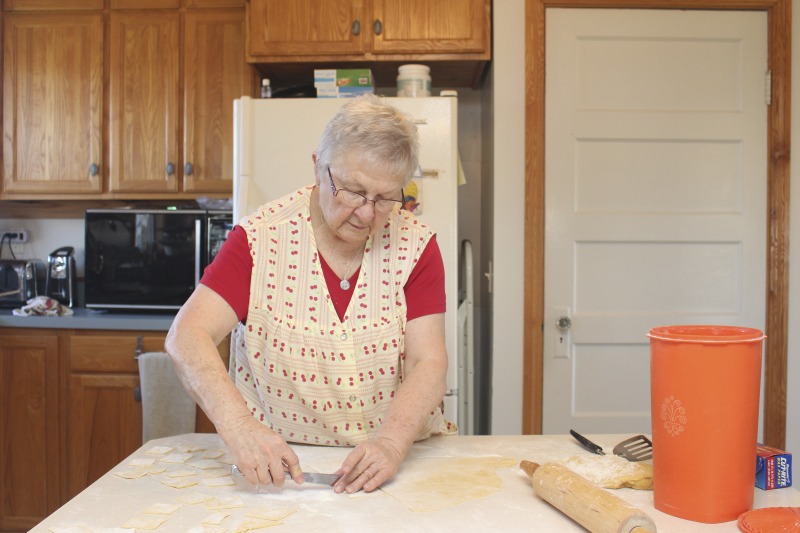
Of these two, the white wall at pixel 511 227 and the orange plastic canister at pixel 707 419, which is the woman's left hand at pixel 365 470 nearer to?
the orange plastic canister at pixel 707 419

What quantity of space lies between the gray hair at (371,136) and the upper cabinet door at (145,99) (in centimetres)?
188

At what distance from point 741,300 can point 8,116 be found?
3.19 metres

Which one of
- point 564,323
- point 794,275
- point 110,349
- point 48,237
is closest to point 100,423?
point 110,349

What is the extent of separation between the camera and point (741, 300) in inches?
107

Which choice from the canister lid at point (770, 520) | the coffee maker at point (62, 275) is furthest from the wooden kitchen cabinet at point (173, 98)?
the canister lid at point (770, 520)

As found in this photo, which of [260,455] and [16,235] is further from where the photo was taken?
[16,235]

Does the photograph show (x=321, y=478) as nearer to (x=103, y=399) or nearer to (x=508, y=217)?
(x=508, y=217)

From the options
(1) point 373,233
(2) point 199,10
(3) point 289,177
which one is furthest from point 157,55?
(1) point 373,233

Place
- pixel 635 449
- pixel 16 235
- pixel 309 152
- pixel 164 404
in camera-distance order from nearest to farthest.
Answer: pixel 635 449 → pixel 309 152 → pixel 164 404 → pixel 16 235

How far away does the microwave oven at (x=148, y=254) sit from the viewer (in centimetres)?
283

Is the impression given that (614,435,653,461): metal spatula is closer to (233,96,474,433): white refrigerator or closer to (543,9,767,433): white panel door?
(233,96,474,433): white refrigerator

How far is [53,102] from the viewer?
9.86 feet

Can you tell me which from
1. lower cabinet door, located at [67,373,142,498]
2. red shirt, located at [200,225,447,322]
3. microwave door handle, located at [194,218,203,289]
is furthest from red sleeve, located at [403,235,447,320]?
lower cabinet door, located at [67,373,142,498]

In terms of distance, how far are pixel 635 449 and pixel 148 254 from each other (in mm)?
2244
